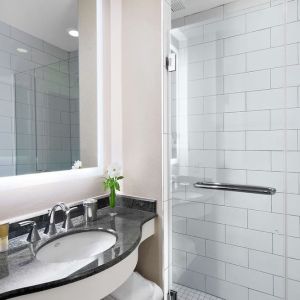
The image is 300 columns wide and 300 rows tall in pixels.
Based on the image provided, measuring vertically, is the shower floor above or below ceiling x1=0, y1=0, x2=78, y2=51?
below

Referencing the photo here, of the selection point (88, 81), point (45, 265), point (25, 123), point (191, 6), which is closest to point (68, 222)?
point (45, 265)

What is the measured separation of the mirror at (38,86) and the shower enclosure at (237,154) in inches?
27.5

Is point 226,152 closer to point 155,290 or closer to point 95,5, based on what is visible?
point 155,290

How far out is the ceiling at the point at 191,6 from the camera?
1.88m

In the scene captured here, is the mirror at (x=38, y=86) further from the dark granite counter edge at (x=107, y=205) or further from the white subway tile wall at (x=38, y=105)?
the dark granite counter edge at (x=107, y=205)

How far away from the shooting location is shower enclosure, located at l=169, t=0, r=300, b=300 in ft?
4.90

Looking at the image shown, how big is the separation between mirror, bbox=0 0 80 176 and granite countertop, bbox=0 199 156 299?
0.39 metres

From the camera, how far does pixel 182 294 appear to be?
67.4 inches

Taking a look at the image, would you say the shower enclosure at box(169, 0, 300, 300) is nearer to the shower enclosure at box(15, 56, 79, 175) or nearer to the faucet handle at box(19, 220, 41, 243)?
the shower enclosure at box(15, 56, 79, 175)

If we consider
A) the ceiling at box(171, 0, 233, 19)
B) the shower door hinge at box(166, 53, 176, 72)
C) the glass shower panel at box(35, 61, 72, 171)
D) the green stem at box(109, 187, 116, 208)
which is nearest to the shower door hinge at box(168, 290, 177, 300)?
the green stem at box(109, 187, 116, 208)

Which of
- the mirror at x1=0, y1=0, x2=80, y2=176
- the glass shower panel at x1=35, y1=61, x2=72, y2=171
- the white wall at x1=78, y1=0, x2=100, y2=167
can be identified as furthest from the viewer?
the white wall at x1=78, y1=0, x2=100, y2=167

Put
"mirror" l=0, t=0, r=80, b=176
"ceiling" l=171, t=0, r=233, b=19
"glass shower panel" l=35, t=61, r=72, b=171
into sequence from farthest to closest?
"ceiling" l=171, t=0, r=233, b=19
"glass shower panel" l=35, t=61, r=72, b=171
"mirror" l=0, t=0, r=80, b=176

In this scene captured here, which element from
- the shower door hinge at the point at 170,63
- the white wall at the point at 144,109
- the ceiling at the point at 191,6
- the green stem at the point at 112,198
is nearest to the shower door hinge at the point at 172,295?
the white wall at the point at 144,109

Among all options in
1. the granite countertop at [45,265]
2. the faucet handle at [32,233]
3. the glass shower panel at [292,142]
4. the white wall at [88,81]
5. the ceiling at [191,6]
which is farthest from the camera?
the ceiling at [191,6]
